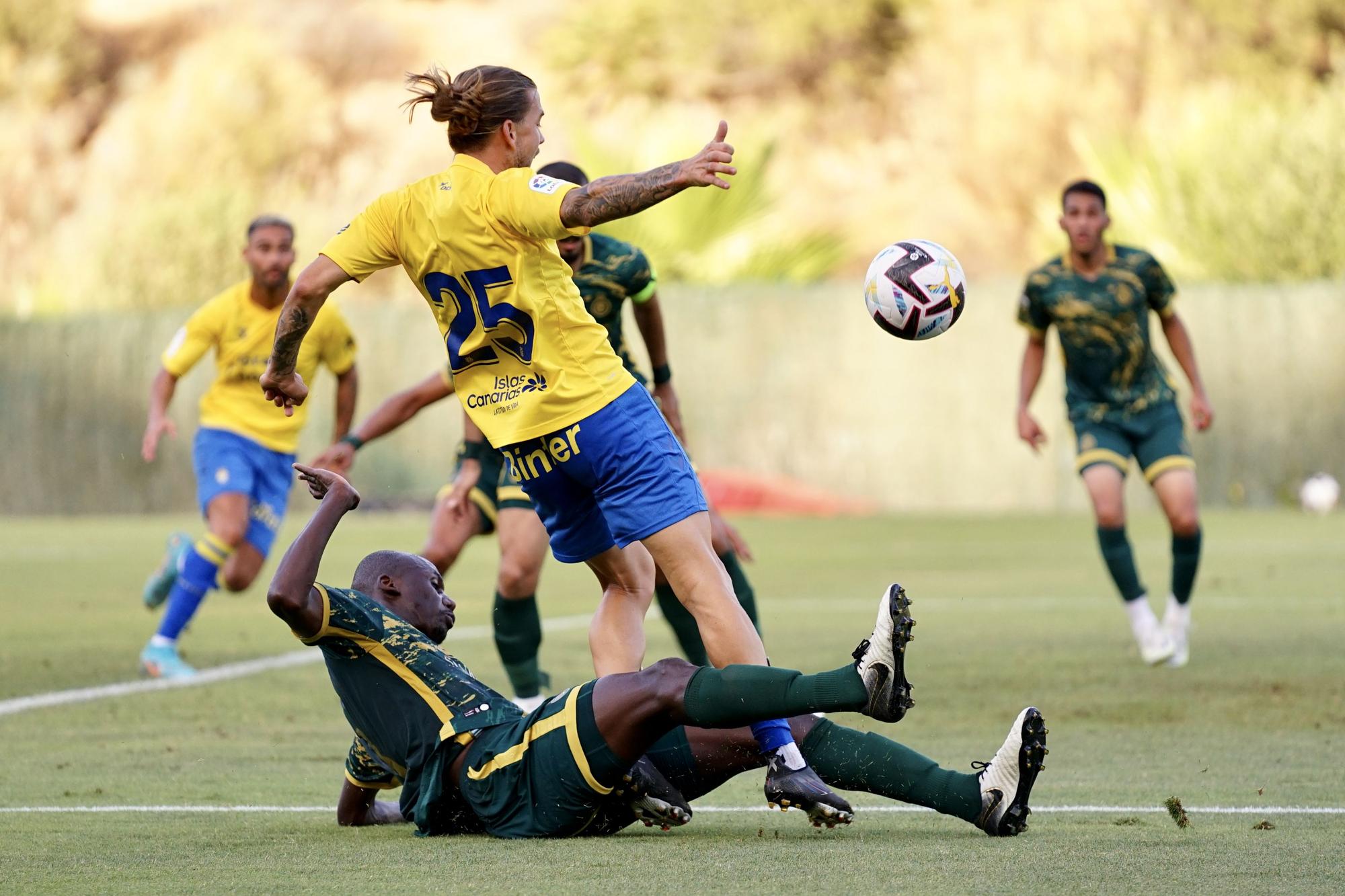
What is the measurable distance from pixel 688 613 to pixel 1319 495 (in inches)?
722

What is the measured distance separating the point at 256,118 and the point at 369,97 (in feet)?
13.7

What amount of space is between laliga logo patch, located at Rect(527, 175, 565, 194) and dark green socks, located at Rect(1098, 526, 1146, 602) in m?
5.58

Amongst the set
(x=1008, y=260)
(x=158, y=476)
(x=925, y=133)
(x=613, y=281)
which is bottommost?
(x=158, y=476)

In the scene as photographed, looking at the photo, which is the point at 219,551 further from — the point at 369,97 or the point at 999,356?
the point at 369,97

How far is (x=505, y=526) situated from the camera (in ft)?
27.2

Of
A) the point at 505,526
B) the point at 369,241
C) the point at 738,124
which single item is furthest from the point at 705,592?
the point at 738,124

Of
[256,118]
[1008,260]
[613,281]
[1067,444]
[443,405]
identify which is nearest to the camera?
[613,281]

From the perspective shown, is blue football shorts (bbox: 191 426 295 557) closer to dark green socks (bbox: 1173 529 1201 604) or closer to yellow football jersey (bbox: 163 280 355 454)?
yellow football jersey (bbox: 163 280 355 454)

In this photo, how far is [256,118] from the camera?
52594 mm

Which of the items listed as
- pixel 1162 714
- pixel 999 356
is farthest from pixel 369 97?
pixel 1162 714

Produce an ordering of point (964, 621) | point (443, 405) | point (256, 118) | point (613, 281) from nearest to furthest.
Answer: point (613, 281), point (964, 621), point (443, 405), point (256, 118)

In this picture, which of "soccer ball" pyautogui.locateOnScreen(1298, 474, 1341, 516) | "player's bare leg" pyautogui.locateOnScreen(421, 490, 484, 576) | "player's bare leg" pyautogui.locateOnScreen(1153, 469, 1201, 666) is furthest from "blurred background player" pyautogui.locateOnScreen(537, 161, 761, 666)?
"soccer ball" pyautogui.locateOnScreen(1298, 474, 1341, 516)

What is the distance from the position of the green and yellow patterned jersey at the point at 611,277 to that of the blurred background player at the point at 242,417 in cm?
246

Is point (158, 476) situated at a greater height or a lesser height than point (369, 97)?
lesser
